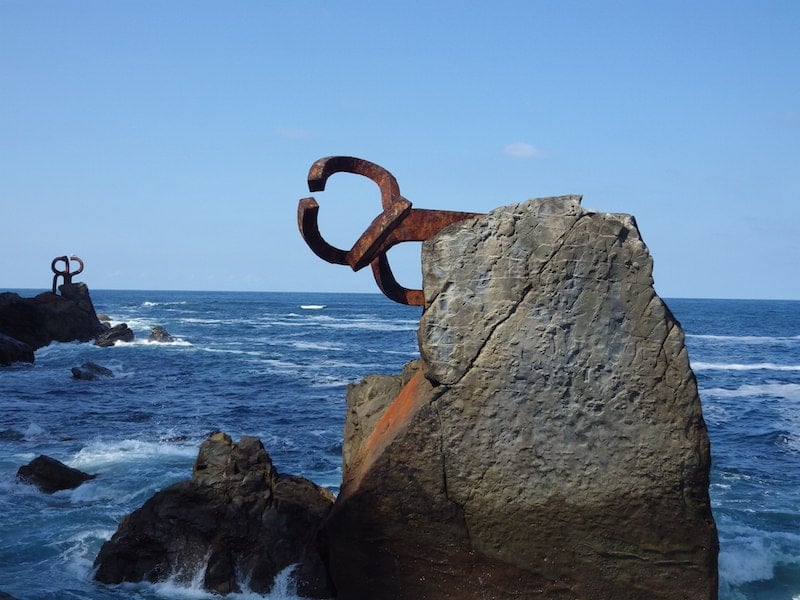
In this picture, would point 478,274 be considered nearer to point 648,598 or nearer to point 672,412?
point 672,412

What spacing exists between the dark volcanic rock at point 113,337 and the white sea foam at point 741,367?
2140cm

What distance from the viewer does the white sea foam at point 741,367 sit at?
2730cm

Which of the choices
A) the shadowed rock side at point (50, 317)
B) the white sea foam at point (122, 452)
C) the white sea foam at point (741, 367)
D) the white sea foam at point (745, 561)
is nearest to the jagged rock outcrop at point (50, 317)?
the shadowed rock side at point (50, 317)

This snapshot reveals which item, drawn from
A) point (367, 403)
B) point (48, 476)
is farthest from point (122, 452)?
point (367, 403)

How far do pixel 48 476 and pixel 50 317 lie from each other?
77.0 ft

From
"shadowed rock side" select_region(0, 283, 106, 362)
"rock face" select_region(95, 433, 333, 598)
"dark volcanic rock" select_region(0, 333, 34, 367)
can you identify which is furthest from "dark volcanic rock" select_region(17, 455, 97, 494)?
"shadowed rock side" select_region(0, 283, 106, 362)

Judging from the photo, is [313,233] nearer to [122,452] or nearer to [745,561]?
[745,561]

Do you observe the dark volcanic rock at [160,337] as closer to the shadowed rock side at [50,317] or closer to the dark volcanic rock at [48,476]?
the shadowed rock side at [50,317]

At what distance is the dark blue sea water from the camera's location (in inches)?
290

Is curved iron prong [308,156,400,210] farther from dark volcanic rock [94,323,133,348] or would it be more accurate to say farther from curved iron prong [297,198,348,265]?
dark volcanic rock [94,323,133,348]

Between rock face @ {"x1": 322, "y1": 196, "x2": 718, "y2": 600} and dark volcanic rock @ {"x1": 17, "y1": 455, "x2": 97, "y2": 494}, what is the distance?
5712 mm

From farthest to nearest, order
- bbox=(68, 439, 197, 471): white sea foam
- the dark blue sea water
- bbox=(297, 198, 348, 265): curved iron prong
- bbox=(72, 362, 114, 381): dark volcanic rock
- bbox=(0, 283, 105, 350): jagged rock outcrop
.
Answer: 1. bbox=(0, 283, 105, 350): jagged rock outcrop
2. bbox=(72, 362, 114, 381): dark volcanic rock
3. bbox=(68, 439, 197, 471): white sea foam
4. the dark blue sea water
5. bbox=(297, 198, 348, 265): curved iron prong

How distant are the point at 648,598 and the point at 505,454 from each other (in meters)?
1.25

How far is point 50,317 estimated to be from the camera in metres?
31.0
